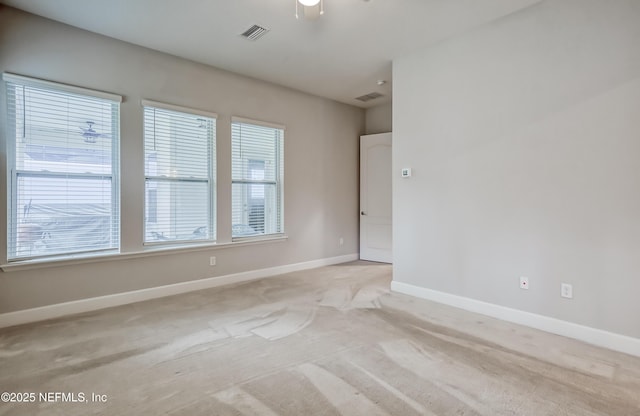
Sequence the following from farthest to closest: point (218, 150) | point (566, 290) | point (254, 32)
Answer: point (218, 150)
point (254, 32)
point (566, 290)

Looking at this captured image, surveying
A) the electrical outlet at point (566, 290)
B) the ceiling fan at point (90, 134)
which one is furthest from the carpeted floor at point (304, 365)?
the ceiling fan at point (90, 134)

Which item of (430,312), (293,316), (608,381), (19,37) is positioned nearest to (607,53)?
(608,381)

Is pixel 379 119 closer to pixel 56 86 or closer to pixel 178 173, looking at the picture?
pixel 178 173

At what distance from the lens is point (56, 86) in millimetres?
3229

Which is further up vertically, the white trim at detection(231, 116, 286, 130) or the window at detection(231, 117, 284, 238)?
the white trim at detection(231, 116, 286, 130)

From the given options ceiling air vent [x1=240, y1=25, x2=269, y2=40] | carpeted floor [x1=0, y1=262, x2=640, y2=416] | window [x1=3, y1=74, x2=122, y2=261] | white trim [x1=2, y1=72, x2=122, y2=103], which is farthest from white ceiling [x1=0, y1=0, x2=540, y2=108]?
carpeted floor [x1=0, y1=262, x2=640, y2=416]

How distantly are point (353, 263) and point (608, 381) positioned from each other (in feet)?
13.2

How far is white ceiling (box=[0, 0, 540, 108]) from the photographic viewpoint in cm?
297

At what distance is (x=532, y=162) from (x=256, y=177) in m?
3.45

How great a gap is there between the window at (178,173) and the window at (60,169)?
1.18 ft

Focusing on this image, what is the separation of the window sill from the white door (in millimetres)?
2042

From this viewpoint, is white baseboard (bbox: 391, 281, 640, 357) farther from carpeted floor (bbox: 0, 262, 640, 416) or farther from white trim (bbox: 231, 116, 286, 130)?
white trim (bbox: 231, 116, 286, 130)

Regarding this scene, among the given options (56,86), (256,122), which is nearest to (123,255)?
(56,86)

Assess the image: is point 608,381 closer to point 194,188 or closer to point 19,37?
point 194,188
